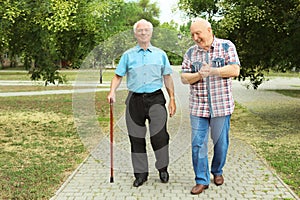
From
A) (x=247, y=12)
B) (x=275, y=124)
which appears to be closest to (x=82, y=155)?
(x=247, y=12)

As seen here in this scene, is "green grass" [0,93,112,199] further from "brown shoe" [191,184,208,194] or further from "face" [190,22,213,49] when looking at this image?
"face" [190,22,213,49]

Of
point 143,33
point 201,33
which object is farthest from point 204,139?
point 143,33

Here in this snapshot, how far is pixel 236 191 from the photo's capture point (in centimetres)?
534

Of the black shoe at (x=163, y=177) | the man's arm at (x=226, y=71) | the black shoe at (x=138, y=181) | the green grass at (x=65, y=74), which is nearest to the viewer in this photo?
the man's arm at (x=226, y=71)

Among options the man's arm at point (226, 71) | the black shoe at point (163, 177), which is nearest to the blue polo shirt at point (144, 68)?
the man's arm at point (226, 71)

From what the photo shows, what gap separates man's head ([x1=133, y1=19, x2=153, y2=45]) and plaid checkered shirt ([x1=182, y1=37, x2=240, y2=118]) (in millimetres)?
507

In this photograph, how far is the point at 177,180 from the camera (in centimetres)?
579

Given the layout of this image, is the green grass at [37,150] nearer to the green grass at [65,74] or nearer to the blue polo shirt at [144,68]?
the green grass at [65,74]

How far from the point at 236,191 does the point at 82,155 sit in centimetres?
310

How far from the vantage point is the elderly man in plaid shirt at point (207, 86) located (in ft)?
15.9

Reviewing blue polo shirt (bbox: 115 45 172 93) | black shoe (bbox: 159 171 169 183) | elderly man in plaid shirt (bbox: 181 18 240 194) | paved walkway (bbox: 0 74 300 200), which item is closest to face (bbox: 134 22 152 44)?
blue polo shirt (bbox: 115 45 172 93)

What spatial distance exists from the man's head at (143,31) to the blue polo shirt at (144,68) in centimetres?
11

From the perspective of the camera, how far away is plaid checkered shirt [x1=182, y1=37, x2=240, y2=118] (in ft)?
16.2

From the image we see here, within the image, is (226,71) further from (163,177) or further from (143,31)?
(163,177)
